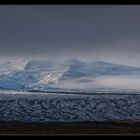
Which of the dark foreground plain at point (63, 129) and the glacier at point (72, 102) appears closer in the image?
the dark foreground plain at point (63, 129)

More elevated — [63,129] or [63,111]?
[63,111]

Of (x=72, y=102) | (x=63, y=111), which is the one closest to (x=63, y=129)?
(x=63, y=111)

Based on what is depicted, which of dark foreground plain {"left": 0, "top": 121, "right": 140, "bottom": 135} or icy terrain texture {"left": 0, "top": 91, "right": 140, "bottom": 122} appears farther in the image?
icy terrain texture {"left": 0, "top": 91, "right": 140, "bottom": 122}

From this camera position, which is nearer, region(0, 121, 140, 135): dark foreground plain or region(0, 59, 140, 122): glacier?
region(0, 121, 140, 135): dark foreground plain

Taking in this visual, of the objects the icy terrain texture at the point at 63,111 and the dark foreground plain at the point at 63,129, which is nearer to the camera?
the dark foreground plain at the point at 63,129

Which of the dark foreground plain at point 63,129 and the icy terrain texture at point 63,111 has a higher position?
the icy terrain texture at point 63,111

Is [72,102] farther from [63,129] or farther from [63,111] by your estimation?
[63,129]

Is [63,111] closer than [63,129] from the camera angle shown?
No

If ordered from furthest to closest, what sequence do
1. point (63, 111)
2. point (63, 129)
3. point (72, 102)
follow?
point (72, 102) < point (63, 111) < point (63, 129)

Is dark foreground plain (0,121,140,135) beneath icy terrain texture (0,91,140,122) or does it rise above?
beneath
